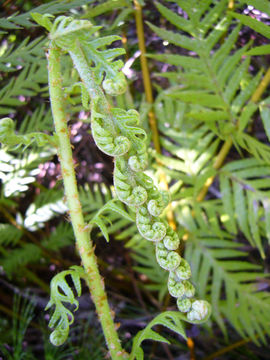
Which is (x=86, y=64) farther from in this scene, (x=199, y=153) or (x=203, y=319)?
(x=199, y=153)

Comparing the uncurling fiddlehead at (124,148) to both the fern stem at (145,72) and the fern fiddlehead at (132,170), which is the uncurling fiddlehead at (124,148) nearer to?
the fern fiddlehead at (132,170)

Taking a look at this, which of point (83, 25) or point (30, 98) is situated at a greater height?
point (83, 25)

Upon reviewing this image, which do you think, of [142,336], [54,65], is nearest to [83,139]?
[54,65]

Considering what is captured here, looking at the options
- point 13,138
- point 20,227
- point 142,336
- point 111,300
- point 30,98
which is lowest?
point 111,300

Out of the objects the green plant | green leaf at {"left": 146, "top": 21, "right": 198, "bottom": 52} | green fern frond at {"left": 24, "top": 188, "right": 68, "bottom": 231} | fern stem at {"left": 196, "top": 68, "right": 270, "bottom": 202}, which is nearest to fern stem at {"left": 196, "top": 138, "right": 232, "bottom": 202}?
fern stem at {"left": 196, "top": 68, "right": 270, "bottom": 202}

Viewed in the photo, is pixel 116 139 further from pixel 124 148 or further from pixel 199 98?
pixel 199 98
